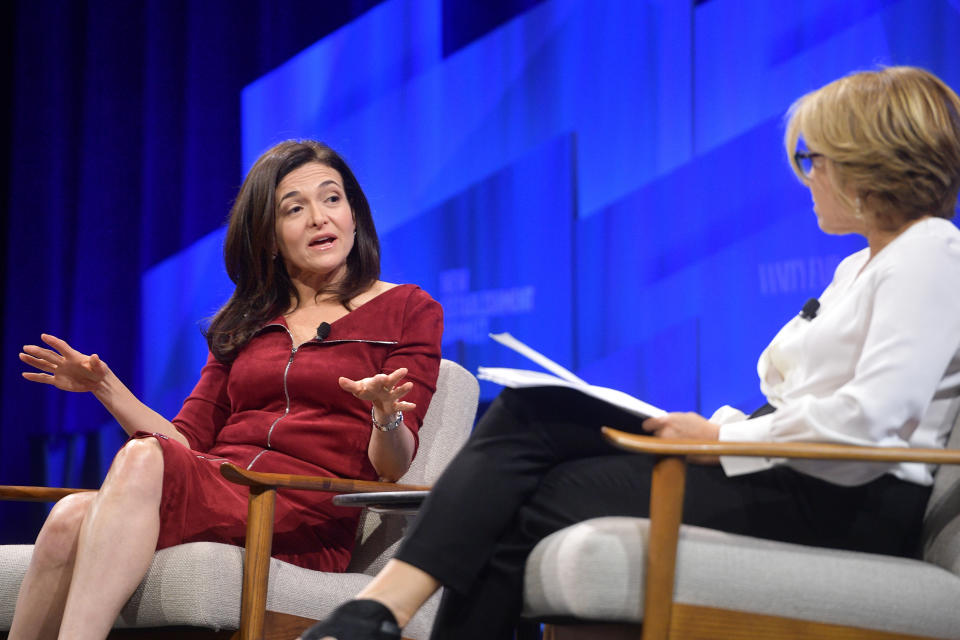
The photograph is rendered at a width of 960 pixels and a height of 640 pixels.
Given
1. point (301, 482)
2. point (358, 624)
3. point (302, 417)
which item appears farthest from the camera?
point (302, 417)

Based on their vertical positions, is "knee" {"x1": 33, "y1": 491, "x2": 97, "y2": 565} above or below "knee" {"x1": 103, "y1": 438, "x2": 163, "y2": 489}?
below

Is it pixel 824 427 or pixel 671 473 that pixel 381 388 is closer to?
pixel 671 473

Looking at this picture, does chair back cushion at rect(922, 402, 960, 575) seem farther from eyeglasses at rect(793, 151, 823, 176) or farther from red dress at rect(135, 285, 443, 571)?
red dress at rect(135, 285, 443, 571)

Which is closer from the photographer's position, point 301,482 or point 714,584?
point 714,584

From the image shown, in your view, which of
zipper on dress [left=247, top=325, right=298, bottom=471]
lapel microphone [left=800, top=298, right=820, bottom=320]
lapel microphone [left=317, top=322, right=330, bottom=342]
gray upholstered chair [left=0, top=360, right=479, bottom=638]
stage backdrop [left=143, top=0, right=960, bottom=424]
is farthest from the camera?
stage backdrop [left=143, top=0, right=960, bottom=424]

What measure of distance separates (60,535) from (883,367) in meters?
1.34

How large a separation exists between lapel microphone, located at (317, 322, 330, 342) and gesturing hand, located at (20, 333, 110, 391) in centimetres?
43

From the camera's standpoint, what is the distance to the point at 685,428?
4.72 ft

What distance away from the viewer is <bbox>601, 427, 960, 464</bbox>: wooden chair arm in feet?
4.19

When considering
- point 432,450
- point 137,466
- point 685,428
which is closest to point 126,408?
point 137,466

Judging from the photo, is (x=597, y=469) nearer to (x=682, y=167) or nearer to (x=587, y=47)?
(x=682, y=167)

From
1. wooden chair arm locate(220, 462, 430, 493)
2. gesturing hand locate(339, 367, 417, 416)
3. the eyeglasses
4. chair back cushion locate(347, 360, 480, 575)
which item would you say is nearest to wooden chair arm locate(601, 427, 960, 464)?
the eyeglasses

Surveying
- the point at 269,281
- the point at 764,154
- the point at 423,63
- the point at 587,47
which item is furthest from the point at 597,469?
the point at 423,63

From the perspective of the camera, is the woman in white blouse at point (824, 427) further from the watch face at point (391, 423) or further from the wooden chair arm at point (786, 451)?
the watch face at point (391, 423)
